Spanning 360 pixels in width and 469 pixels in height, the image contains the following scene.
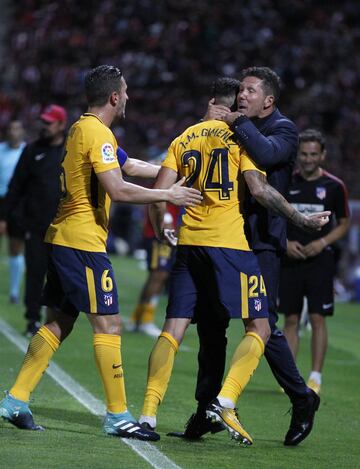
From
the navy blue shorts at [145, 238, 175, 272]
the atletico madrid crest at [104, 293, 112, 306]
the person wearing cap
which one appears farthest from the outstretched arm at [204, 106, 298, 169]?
the navy blue shorts at [145, 238, 175, 272]

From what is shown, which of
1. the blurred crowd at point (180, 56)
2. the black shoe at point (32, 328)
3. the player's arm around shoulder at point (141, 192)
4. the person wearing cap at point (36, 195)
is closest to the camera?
the player's arm around shoulder at point (141, 192)

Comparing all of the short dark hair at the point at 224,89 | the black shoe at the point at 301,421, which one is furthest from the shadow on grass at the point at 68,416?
the short dark hair at the point at 224,89

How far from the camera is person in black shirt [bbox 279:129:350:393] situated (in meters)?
9.36

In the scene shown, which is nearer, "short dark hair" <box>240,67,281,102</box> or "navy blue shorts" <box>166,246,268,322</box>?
"navy blue shorts" <box>166,246,268,322</box>

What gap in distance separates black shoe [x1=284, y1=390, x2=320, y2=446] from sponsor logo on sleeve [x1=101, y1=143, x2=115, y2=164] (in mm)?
1834

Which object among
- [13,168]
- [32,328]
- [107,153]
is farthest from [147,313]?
[107,153]

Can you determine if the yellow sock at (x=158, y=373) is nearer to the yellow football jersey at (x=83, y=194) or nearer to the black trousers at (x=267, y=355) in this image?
the black trousers at (x=267, y=355)

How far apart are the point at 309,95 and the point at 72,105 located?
5585 millimetres

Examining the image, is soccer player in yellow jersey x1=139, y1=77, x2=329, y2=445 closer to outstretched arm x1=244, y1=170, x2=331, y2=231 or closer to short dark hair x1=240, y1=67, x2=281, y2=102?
outstretched arm x1=244, y1=170, x2=331, y2=231

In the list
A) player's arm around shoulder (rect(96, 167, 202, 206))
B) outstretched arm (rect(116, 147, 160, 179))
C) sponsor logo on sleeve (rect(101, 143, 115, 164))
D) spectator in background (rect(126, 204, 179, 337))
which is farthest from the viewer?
spectator in background (rect(126, 204, 179, 337))

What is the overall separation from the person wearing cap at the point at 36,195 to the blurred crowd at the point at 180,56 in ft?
43.8

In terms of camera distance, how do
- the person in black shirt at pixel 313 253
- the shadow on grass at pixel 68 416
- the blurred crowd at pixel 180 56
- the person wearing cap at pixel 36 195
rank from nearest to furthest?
the shadow on grass at pixel 68 416 → the person in black shirt at pixel 313 253 → the person wearing cap at pixel 36 195 → the blurred crowd at pixel 180 56

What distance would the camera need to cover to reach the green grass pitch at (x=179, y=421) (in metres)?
6.11

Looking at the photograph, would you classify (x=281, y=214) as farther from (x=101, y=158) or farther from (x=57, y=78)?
(x=57, y=78)
